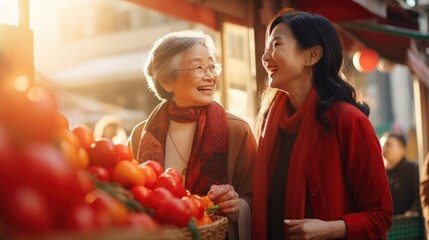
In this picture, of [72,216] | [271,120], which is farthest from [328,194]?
[72,216]

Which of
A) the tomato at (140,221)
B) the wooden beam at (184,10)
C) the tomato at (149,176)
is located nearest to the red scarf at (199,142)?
the tomato at (149,176)

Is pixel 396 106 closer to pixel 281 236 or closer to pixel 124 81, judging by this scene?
pixel 124 81

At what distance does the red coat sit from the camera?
2.59 meters

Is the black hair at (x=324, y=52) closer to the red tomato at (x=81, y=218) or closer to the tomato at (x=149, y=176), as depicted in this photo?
the tomato at (x=149, y=176)

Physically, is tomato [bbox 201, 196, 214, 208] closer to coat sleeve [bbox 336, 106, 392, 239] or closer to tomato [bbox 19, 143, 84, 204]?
coat sleeve [bbox 336, 106, 392, 239]

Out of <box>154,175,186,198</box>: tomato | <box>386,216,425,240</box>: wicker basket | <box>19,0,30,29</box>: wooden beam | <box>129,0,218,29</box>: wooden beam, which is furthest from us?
<box>386,216,425,240</box>: wicker basket

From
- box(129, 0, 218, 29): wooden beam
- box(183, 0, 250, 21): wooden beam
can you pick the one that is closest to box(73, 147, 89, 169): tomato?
box(129, 0, 218, 29): wooden beam

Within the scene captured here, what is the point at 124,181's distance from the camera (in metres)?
2.22

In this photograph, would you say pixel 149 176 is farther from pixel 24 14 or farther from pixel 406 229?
pixel 406 229

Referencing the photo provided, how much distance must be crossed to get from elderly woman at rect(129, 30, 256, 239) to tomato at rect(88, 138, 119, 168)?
0.81m

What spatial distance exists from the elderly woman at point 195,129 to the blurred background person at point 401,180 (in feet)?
13.2

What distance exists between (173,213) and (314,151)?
A: 0.88 metres

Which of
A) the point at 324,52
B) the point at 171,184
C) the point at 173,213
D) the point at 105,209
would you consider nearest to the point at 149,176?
the point at 171,184

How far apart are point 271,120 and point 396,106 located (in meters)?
22.6
